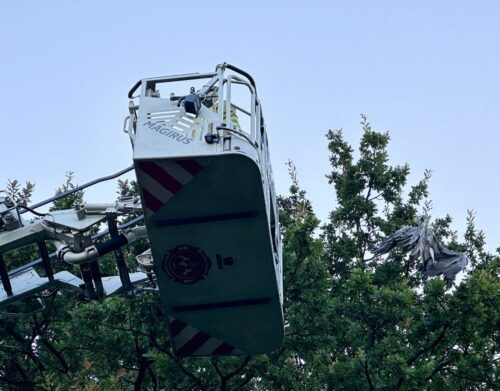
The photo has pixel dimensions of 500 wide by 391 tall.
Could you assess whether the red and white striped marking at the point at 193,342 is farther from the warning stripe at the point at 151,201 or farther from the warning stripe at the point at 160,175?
the warning stripe at the point at 160,175

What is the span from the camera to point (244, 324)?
7.74 meters

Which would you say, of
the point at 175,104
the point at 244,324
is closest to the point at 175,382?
the point at 244,324

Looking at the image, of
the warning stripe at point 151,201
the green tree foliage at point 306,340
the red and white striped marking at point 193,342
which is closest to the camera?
the warning stripe at point 151,201

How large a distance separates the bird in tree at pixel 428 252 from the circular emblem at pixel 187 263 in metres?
7.67

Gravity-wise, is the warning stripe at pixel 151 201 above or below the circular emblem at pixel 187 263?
above

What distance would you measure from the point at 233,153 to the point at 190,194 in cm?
53

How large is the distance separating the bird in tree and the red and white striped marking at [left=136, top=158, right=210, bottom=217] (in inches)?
322

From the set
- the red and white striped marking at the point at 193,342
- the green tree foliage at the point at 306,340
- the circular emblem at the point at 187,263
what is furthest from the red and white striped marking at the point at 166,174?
the green tree foliage at the point at 306,340

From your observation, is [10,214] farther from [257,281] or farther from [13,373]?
[13,373]

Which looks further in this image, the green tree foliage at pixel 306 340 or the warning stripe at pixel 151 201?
the green tree foliage at pixel 306 340

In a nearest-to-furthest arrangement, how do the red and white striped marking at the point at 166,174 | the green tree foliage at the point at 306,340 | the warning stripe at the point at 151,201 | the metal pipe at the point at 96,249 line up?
the red and white striped marking at the point at 166,174, the warning stripe at the point at 151,201, the metal pipe at the point at 96,249, the green tree foliage at the point at 306,340

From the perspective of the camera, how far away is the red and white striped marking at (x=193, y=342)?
782 centimetres

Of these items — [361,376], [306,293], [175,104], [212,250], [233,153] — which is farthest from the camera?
[306,293]

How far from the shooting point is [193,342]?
7.95 m
